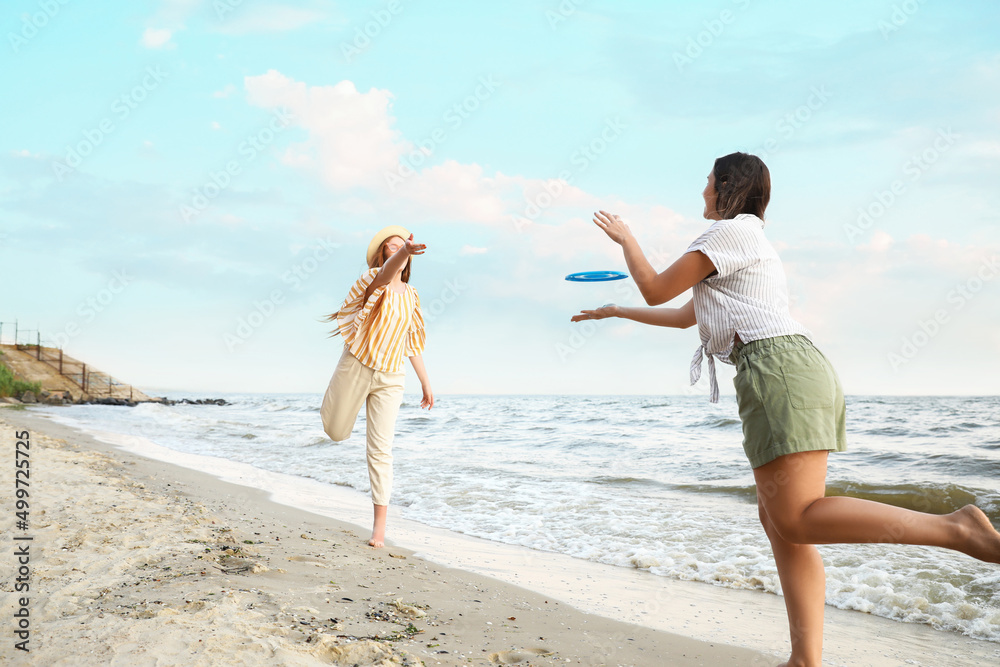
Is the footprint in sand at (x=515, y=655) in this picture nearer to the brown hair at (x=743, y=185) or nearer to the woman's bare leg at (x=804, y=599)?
the woman's bare leg at (x=804, y=599)

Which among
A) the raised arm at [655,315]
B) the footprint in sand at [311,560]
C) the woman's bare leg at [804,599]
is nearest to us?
the woman's bare leg at [804,599]

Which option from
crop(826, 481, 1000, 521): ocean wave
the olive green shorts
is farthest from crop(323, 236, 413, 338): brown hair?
crop(826, 481, 1000, 521): ocean wave

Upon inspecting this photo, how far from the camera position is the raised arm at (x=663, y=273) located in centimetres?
220

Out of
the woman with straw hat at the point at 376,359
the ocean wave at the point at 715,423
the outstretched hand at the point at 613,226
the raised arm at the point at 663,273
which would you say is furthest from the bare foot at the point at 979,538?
the ocean wave at the point at 715,423

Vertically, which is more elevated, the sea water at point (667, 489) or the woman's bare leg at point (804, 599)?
the woman's bare leg at point (804, 599)

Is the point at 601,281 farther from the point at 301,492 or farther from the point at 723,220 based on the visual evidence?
the point at 301,492

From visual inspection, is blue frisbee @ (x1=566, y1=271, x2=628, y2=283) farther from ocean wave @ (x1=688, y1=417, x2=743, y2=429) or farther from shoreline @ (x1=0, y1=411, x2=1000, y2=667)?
ocean wave @ (x1=688, y1=417, x2=743, y2=429)

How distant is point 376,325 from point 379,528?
139 cm

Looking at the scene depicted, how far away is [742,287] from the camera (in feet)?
7.26

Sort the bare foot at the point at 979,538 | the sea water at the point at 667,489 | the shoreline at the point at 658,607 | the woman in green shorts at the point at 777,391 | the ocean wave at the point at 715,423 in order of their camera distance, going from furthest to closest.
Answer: the ocean wave at the point at 715,423
the sea water at the point at 667,489
the shoreline at the point at 658,607
the woman in green shorts at the point at 777,391
the bare foot at the point at 979,538

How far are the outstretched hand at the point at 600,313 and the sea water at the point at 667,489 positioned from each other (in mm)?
2344

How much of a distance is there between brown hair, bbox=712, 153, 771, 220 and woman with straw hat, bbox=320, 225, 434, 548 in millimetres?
2356

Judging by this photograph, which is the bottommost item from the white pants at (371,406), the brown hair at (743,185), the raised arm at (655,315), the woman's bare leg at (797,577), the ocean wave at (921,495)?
the ocean wave at (921,495)

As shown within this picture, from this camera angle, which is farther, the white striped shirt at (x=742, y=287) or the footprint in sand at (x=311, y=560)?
the footprint in sand at (x=311, y=560)
